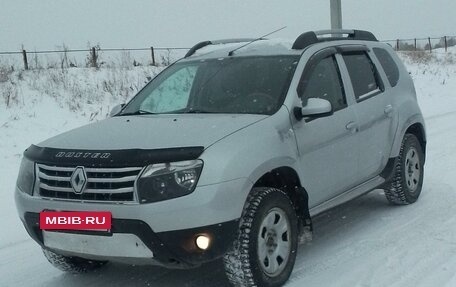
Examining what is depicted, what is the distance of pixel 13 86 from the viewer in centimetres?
1249

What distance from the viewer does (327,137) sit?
4.46 metres

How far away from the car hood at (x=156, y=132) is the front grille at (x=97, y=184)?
0.19 meters

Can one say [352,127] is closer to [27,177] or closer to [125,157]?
[125,157]

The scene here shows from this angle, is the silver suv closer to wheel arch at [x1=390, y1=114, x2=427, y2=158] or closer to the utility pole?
wheel arch at [x1=390, y1=114, x2=427, y2=158]

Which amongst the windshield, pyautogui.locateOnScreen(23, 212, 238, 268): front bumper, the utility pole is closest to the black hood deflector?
pyautogui.locateOnScreen(23, 212, 238, 268): front bumper

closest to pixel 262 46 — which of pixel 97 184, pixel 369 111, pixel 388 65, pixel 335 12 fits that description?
pixel 369 111

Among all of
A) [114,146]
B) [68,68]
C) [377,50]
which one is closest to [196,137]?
[114,146]

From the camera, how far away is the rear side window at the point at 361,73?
16.9 feet

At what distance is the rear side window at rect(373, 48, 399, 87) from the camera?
18.8ft

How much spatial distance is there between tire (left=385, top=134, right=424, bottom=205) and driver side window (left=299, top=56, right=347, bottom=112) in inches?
45.6

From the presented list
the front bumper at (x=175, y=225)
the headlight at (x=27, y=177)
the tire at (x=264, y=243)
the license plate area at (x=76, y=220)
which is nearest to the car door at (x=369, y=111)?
the tire at (x=264, y=243)

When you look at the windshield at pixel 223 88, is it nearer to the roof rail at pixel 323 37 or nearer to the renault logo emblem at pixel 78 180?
the roof rail at pixel 323 37

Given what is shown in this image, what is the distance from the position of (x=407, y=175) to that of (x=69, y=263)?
11.1ft

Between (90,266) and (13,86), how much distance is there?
8.97 m
